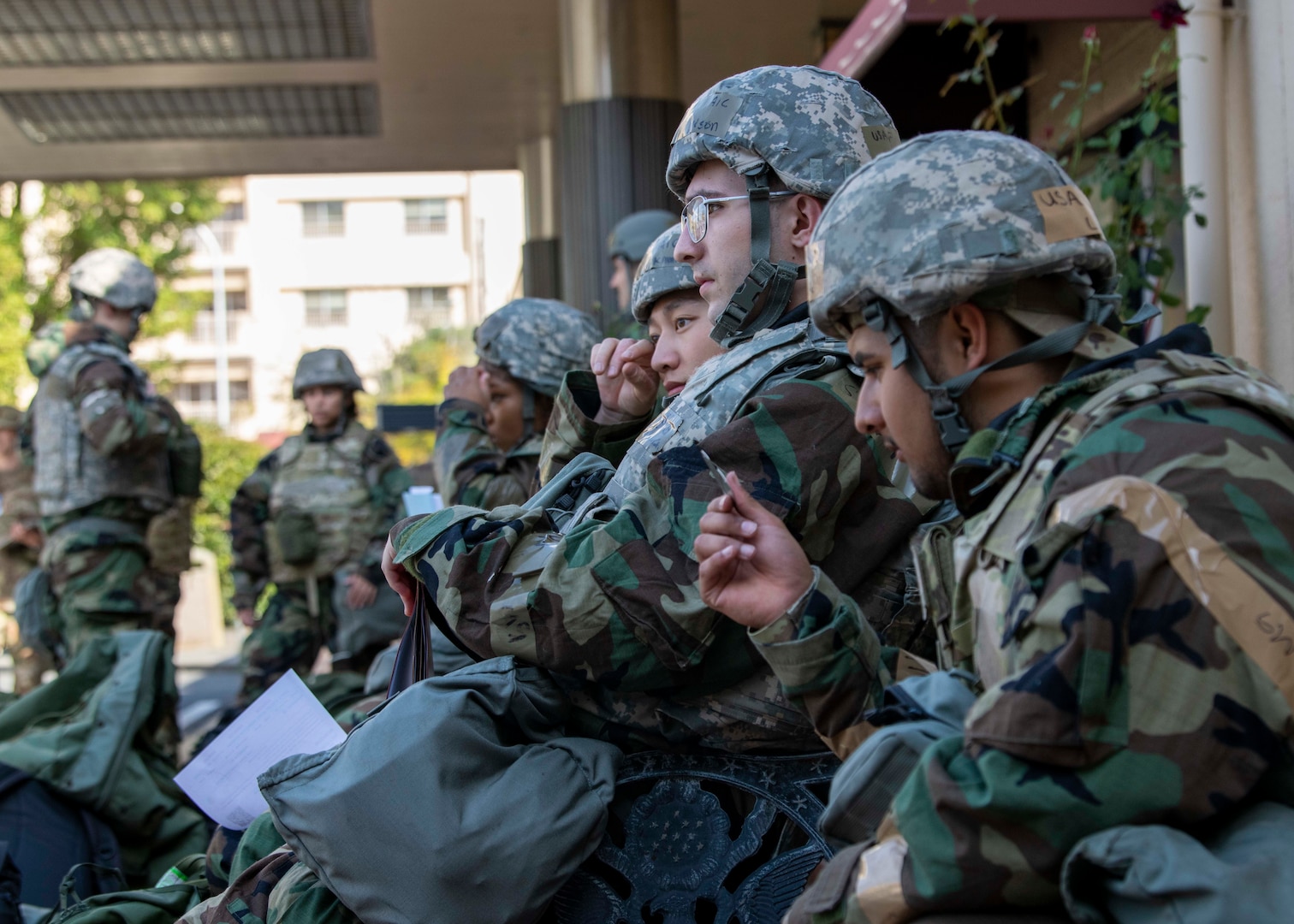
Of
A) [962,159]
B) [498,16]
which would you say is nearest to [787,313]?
[962,159]

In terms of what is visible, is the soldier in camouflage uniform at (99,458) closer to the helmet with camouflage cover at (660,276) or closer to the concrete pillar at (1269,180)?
the helmet with camouflage cover at (660,276)

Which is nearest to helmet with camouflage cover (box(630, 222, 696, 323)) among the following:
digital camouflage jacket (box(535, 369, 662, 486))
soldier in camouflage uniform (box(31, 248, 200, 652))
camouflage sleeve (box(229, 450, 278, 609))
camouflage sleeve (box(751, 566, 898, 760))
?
digital camouflage jacket (box(535, 369, 662, 486))

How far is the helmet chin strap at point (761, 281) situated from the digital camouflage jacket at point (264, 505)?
475cm

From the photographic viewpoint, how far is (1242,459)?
148cm

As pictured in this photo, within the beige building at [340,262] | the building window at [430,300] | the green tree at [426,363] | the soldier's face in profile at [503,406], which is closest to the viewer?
the soldier's face in profile at [503,406]

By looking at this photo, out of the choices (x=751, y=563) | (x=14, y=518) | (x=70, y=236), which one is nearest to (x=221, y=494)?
(x=70, y=236)

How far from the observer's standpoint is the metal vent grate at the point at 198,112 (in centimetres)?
1186

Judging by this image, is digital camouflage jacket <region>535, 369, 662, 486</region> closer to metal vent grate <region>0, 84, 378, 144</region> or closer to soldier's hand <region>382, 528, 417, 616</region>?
soldier's hand <region>382, 528, 417, 616</region>

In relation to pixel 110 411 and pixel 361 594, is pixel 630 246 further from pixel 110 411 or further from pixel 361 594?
pixel 110 411

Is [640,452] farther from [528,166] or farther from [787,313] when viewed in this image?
[528,166]

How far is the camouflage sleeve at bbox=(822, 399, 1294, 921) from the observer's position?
1.40 metres

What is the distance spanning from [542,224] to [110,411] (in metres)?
7.46

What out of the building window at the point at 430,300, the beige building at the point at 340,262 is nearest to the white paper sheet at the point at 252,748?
the building window at the point at 430,300

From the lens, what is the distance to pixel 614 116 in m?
8.13
